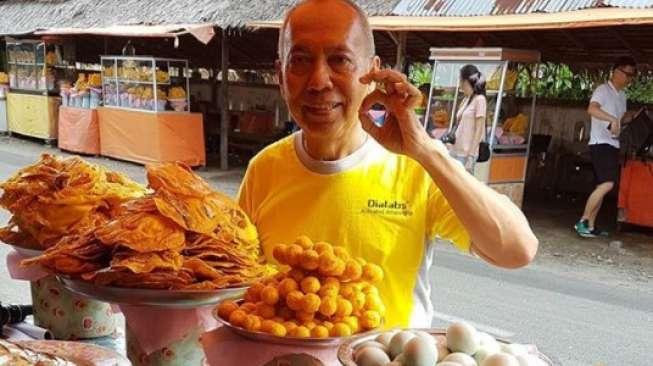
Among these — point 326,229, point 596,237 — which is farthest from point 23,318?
point 596,237

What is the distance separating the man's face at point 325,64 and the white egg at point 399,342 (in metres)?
0.65

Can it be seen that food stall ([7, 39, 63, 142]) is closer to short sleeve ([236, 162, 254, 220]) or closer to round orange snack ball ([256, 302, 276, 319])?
short sleeve ([236, 162, 254, 220])

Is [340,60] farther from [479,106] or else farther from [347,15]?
[479,106]

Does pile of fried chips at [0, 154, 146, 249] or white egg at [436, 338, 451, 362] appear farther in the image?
pile of fried chips at [0, 154, 146, 249]

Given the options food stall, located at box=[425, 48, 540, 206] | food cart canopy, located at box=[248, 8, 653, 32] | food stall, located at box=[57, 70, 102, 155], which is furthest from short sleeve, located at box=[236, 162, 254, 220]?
food stall, located at box=[57, 70, 102, 155]

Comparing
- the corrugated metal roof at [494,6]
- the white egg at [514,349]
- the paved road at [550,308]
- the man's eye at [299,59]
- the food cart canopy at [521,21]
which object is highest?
the corrugated metal roof at [494,6]

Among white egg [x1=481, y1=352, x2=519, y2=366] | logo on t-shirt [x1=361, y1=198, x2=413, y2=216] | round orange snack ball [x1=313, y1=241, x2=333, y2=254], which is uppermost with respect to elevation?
logo on t-shirt [x1=361, y1=198, x2=413, y2=216]

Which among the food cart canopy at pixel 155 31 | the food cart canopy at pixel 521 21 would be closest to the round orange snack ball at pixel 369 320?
the food cart canopy at pixel 521 21

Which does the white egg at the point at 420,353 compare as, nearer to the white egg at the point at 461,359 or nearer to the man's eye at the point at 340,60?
the white egg at the point at 461,359

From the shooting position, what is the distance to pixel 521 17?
8578 mm

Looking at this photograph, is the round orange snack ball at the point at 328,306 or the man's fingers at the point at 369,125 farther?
the man's fingers at the point at 369,125

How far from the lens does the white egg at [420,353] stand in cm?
110

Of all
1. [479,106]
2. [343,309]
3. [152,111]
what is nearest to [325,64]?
[343,309]

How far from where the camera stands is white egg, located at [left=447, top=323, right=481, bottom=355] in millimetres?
1165
